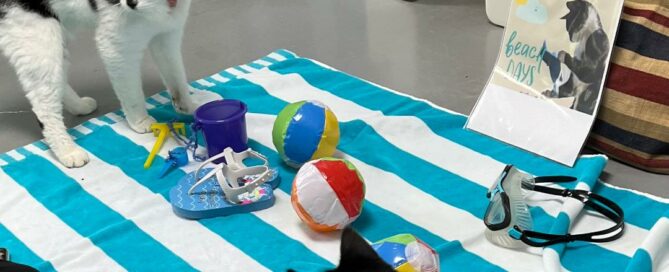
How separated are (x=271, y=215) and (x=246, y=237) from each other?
100 mm

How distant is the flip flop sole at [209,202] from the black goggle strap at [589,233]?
0.62m

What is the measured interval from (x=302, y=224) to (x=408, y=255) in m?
0.42

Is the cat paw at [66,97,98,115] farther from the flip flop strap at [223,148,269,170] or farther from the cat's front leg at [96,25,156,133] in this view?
the flip flop strap at [223,148,269,170]

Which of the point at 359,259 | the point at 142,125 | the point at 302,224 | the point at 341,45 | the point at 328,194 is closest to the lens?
the point at 359,259

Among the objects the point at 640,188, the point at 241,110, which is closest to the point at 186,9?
the point at 241,110

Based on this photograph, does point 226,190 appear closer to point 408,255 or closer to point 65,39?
point 408,255

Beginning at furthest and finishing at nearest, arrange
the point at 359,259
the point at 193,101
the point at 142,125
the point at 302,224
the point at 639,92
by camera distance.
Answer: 1. the point at 193,101
2. the point at 142,125
3. the point at 639,92
4. the point at 302,224
5. the point at 359,259

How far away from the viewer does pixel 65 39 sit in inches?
78.9

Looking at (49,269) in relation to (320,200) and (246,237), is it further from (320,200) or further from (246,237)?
(320,200)

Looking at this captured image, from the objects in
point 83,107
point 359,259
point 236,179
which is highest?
point 359,259

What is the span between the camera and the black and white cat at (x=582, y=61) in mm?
1854

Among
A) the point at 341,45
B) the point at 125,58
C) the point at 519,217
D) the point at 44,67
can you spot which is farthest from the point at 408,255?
the point at 341,45

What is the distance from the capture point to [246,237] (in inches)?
64.4

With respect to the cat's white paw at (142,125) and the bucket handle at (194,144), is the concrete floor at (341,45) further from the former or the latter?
the bucket handle at (194,144)
